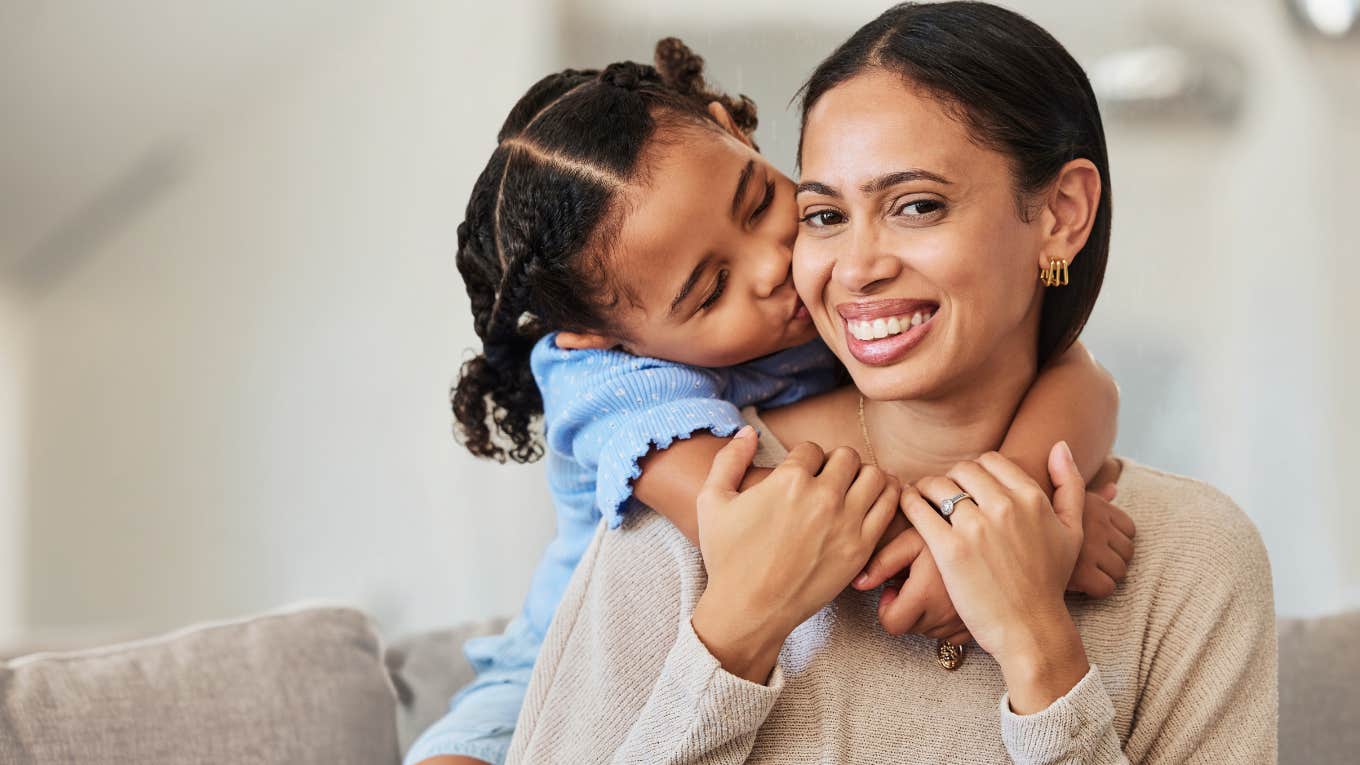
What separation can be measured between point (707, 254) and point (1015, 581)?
563 mm

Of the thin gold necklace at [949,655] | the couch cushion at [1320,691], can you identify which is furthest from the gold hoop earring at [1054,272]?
the couch cushion at [1320,691]

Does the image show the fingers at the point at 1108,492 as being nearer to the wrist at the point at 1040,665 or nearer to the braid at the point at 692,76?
the wrist at the point at 1040,665

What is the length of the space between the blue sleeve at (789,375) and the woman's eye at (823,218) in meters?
0.30

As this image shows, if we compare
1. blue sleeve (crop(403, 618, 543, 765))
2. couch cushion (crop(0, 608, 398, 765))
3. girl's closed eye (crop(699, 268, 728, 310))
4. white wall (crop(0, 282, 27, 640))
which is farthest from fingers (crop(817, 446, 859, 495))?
white wall (crop(0, 282, 27, 640))

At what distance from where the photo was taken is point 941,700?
154cm

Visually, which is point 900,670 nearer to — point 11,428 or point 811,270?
point 811,270

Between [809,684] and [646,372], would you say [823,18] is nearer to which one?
[646,372]

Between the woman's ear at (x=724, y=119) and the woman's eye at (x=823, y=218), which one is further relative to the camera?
the woman's ear at (x=724, y=119)

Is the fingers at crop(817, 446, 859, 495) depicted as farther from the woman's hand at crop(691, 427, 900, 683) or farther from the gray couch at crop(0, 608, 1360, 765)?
the gray couch at crop(0, 608, 1360, 765)

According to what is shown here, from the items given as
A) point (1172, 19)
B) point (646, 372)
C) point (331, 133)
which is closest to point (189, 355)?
point (331, 133)

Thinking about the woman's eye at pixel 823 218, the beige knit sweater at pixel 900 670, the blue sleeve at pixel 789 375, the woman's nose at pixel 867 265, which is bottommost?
the beige knit sweater at pixel 900 670

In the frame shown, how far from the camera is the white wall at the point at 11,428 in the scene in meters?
2.99

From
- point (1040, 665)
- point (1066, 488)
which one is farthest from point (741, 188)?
point (1040, 665)

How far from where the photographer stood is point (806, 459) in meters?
1.46
